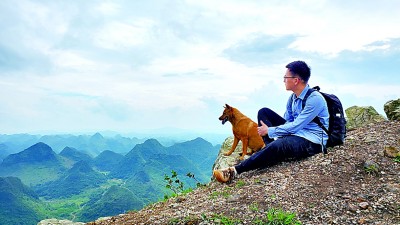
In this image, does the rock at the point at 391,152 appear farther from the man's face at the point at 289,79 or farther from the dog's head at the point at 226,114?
the dog's head at the point at 226,114

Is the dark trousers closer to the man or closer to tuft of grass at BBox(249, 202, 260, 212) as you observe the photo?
the man

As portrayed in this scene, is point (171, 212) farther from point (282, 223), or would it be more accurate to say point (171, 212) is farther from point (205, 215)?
point (282, 223)

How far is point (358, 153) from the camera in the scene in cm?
749

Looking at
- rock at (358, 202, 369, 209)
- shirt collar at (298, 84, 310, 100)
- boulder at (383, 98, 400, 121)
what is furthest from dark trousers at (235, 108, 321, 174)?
boulder at (383, 98, 400, 121)

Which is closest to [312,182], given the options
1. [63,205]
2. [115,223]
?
[115,223]

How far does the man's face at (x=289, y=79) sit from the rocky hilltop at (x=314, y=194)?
198 cm

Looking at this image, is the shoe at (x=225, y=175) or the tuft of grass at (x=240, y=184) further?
the shoe at (x=225, y=175)

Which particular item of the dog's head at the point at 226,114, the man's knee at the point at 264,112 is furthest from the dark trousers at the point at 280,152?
the dog's head at the point at 226,114

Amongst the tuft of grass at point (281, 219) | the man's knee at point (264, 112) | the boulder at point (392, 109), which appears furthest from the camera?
the boulder at point (392, 109)

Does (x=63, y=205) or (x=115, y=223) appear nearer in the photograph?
(x=115, y=223)

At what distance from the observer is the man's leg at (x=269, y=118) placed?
832 cm

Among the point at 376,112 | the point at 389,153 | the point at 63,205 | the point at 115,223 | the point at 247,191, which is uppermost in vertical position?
the point at 376,112

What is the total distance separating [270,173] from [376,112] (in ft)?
28.8

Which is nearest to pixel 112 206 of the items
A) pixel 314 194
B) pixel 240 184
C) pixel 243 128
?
pixel 243 128
